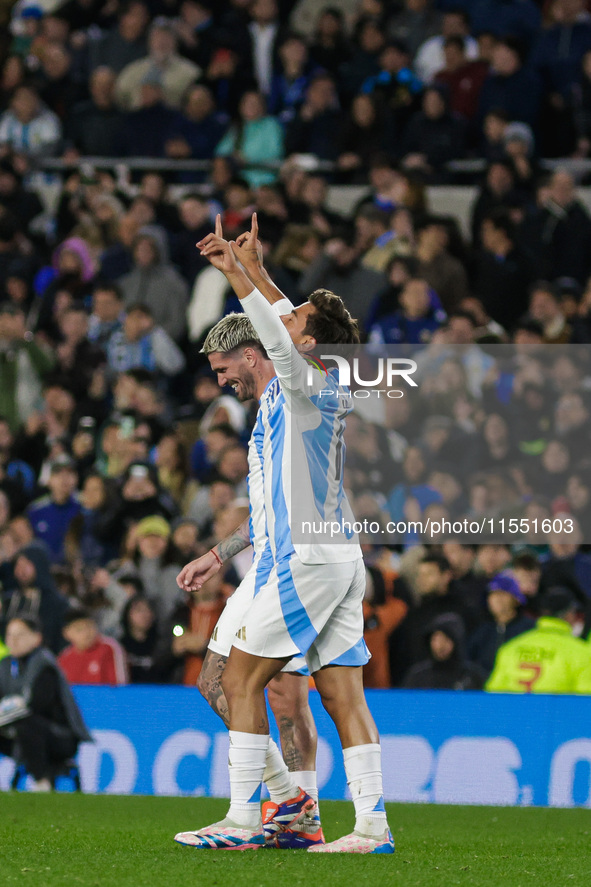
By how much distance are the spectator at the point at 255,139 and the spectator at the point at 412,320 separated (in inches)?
127

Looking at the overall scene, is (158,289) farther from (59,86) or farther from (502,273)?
(59,86)

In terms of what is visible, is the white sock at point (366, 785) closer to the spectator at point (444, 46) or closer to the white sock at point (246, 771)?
the white sock at point (246, 771)

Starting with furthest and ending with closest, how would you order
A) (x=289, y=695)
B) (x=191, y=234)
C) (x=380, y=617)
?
(x=191, y=234) → (x=380, y=617) → (x=289, y=695)

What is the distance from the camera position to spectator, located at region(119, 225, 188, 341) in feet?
43.7

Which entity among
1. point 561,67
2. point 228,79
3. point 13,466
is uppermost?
point 228,79

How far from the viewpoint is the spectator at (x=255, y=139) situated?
1461 centimetres

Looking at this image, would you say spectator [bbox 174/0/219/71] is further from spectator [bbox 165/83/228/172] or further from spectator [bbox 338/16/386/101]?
spectator [bbox 338/16/386/101]

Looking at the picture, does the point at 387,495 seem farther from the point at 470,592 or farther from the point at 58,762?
the point at 58,762

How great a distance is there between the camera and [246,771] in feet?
17.3

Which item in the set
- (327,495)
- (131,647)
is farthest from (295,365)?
(131,647)

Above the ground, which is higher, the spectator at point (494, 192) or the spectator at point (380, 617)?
the spectator at point (494, 192)

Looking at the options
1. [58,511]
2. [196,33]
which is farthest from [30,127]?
[58,511]

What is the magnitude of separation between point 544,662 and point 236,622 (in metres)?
4.14

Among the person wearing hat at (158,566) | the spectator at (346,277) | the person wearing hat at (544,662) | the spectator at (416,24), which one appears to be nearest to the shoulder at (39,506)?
the person wearing hat at (158,566)
